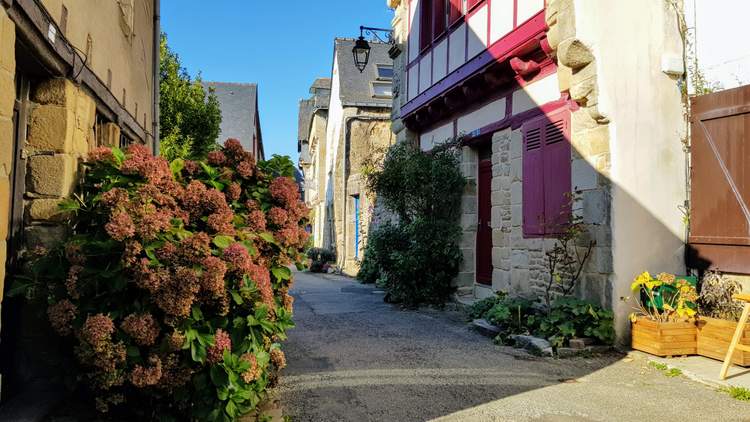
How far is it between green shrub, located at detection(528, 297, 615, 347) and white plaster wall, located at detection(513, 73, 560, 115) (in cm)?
228

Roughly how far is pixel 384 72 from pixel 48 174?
618 inches

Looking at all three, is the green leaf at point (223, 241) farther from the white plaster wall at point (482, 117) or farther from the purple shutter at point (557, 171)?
the white plaster wall at point (482, 117)

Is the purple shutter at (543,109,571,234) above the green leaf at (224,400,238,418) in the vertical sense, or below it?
above

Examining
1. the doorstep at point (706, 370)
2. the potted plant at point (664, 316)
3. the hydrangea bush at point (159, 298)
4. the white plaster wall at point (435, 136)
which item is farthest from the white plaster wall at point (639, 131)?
the hydrangea bush at point (159, 298)

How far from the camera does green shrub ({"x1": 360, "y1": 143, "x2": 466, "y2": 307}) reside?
303 inches

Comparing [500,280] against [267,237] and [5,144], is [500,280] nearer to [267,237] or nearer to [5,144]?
[267,237]

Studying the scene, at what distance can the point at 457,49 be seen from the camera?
25.6 ft

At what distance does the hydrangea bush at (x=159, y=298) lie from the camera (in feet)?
8.08

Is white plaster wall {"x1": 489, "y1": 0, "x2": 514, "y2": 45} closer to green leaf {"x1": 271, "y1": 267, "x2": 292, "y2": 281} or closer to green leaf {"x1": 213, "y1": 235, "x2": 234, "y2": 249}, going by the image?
green leaf {"x1": 271, "y1": 267, "x2": 292, "y2": 281}

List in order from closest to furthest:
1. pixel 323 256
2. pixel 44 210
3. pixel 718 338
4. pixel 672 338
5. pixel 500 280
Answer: pixel 44 210 → pixel 718 338 → pixel 672 338 → pixel 500 280 → pixel 323 256

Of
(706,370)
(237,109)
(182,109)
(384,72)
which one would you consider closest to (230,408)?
(706,370)

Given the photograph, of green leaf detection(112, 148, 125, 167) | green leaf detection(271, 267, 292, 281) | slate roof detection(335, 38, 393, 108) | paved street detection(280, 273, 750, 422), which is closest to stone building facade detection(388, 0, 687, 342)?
paved street detection(280, 273, 750, 422)

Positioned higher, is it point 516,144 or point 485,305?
point 516,144

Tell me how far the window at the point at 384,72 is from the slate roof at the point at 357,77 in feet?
0.46
